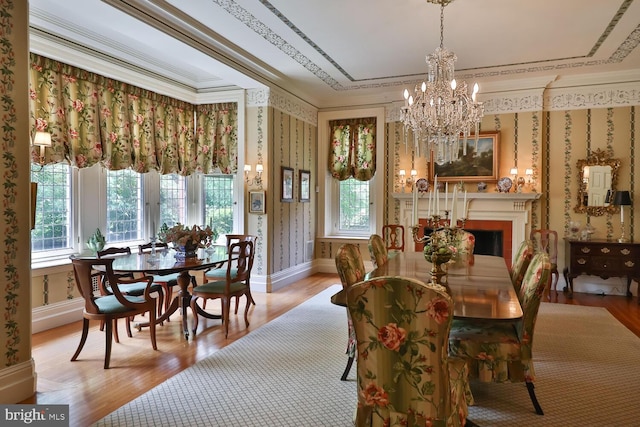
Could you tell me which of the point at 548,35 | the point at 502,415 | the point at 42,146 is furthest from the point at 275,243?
the point at 548,35

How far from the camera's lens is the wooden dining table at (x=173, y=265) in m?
3.35

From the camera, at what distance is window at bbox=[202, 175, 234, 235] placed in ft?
20.0

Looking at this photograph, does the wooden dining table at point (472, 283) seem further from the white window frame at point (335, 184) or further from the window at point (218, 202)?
the window at point (218, 202)

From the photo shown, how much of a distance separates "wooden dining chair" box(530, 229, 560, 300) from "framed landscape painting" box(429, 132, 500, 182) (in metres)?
1.03

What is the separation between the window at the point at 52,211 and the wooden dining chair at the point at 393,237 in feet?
13.7

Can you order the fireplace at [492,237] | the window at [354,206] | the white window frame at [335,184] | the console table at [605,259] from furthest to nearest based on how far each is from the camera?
the window at [354,206], the white window frame at [335,184], the fireplace at [492,237], the console table at [605,259]

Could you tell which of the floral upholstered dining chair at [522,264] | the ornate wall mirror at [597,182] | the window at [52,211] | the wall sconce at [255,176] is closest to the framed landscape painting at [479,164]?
the ornate wall mirror at [597,182]

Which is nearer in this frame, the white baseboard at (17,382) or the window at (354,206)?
the white baseboard at (17,382)

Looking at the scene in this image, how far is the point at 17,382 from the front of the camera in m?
2.50

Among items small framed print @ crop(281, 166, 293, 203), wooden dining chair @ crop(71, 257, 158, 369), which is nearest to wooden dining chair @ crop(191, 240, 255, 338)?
wooden dining chair @ crop(71, 257, 158, 369)

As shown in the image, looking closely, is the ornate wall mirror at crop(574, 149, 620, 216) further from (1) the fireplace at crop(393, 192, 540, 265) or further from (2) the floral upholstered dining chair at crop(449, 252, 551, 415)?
(2) the floral upholstered dining chair at crop(449, 252, 551, 415)

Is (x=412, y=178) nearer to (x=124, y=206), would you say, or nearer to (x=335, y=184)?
(x=335, y=184)

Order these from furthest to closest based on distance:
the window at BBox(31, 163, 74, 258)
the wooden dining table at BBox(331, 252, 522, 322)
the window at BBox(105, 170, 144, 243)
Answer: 1. the window at BBox(105, 170, 144, 243)
2. the window at BBox(31, 163, 74, 258)
3. the wooden dining table at BBox(331, 252, 522, 322)

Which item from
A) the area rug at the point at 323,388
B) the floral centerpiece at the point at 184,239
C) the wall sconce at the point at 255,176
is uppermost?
the wall sconce at the point at 255,176
